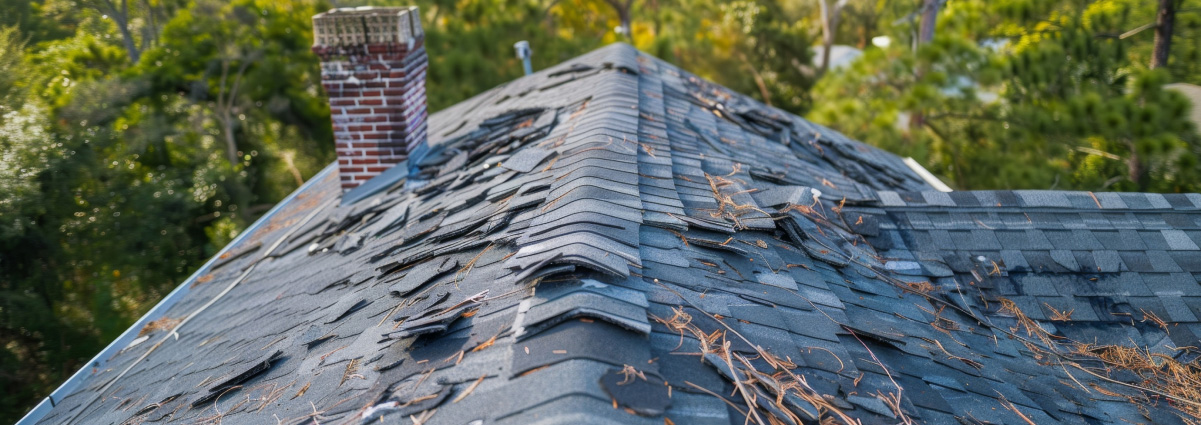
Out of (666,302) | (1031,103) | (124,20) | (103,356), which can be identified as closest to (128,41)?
(124,20)

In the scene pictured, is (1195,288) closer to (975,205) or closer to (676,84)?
(975,205)

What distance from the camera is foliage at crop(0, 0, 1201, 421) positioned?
12.2m

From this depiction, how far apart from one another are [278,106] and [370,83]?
18.2 metres

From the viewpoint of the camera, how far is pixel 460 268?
3578 mm

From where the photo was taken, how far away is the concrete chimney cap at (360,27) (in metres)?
6.61

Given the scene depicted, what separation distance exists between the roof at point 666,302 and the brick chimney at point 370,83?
73 cm

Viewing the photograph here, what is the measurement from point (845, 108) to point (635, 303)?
12183 mm

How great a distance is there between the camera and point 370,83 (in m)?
6.83

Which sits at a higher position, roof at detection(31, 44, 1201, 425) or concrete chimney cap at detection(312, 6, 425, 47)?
concrete chimney cap at detection(312, 6, 425, 47)

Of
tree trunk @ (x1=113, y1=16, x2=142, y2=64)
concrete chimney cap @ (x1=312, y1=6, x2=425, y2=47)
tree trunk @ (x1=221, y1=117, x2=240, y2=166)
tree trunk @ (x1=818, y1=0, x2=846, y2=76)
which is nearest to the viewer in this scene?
concrete chimney cap @ (x1=312, y1=6, x2=425, y2=47)

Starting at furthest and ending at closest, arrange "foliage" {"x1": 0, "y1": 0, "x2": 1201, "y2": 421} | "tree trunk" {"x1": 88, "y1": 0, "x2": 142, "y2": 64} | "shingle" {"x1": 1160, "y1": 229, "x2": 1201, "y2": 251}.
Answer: "tree trunk" {"x1": 88, "y1": 0, "x2": 142, "y2": 64}
"foliage" {"x1": 0, "y1": 0, "x2": 1201, "y2": 421}
"shingle" {"x1": 1160, "y1": 229, "x2": 1201, "y2": 251}

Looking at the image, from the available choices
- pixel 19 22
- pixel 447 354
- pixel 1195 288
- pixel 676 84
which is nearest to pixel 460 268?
pixel 447 354

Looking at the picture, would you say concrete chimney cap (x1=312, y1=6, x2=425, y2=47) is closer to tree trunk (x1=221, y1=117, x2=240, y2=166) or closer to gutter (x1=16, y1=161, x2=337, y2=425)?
gutter (x1=16, y1=161, x2=337, y2=425)

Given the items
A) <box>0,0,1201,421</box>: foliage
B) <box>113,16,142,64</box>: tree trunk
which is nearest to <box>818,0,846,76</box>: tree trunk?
<box>0,0,1201,421</box>: foliage
